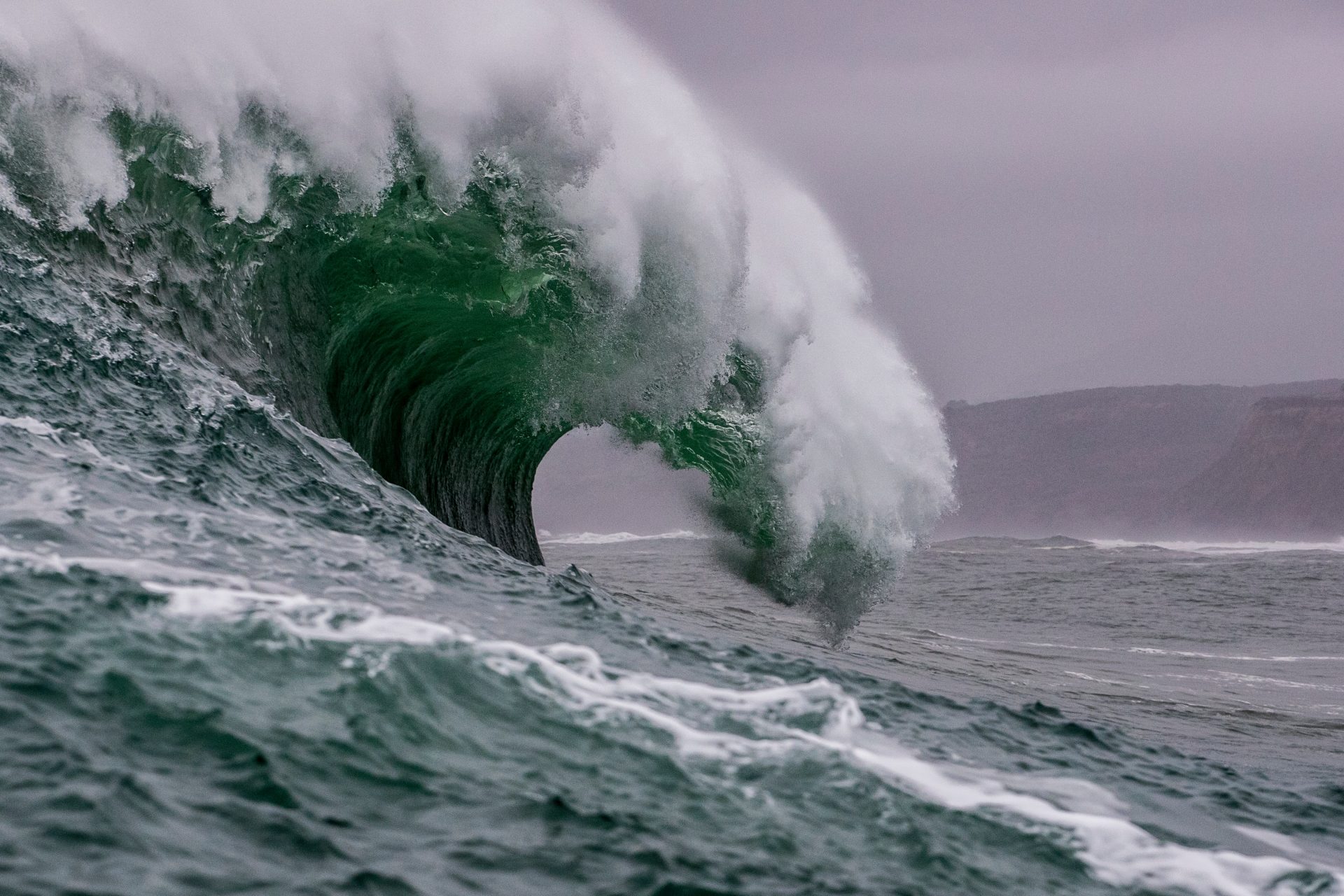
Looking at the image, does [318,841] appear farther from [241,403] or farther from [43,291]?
[43,291]

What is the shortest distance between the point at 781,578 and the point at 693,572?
13.8m

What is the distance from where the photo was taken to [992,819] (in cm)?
379

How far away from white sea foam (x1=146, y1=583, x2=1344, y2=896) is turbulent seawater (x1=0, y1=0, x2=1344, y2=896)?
0.07ft

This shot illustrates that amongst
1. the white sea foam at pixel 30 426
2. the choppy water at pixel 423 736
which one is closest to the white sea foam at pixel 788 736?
the choppy water at pixel 423 736

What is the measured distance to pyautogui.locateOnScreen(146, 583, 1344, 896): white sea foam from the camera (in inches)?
146

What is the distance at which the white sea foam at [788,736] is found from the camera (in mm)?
3715

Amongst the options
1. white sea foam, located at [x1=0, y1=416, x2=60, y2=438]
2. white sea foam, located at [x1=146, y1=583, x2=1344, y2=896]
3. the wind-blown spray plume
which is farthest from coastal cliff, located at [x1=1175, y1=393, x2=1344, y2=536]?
white sea foam, located at [x1=0, y1=416, x2=60, y2=438]

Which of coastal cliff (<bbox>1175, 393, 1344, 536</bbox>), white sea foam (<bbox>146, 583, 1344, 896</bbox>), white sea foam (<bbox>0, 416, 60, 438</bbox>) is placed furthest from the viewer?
coastal cliff (<bbox>1175, 393, 1344, 536</bbox>)

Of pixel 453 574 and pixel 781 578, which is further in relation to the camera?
→ pixel 781 578

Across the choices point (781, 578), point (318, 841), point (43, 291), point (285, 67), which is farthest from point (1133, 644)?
point (318, 841)

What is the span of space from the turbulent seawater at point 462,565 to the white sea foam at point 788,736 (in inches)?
0.8

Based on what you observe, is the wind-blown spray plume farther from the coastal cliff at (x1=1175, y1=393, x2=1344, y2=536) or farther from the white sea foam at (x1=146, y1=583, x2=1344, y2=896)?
the coastal cliff at (x1=1175, y1=393, x2=1344, y2=536)

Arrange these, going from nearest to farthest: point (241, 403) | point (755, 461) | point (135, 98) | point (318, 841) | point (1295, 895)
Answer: point (318, 841) < point (1295, 895) < point (241, 403) < point (135, 98) < point (755, 461)

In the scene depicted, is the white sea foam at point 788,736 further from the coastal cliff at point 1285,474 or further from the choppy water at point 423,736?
the coastal cliff at point 1285,474
